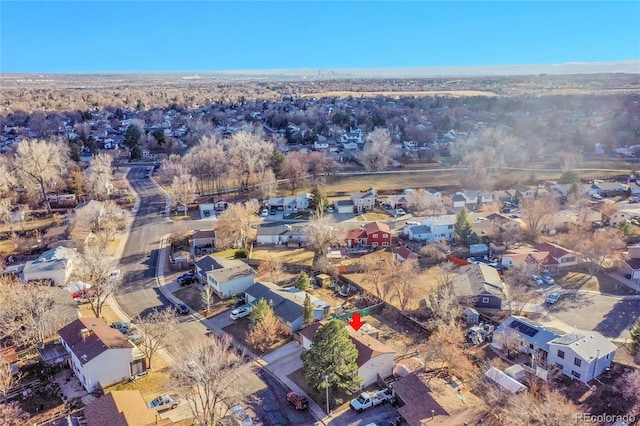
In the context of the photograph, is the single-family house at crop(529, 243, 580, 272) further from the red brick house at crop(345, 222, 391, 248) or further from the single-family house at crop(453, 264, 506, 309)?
the red brick house at crop(345, 222, 391, 248)

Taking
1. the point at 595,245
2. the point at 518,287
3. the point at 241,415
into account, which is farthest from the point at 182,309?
the point at 595,245

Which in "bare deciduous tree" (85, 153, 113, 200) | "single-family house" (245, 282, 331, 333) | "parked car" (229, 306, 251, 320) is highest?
"bare deciduous tree" (85, 153, 113, 200)

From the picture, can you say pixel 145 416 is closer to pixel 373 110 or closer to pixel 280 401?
pixel 280 401

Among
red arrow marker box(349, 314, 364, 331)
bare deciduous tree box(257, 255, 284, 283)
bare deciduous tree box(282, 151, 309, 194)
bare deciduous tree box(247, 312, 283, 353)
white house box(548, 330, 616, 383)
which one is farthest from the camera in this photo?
bare deciduous tree box(282, 151, 309, 194)

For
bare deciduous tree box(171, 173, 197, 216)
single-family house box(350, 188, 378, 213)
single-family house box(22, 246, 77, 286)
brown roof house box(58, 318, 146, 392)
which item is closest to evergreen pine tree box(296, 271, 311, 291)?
brown roof house box(58, 318, 146, 392)

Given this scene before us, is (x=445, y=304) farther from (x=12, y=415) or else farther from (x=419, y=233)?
(x=12, y=415)

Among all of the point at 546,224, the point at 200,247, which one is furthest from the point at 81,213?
the point at 546,224
